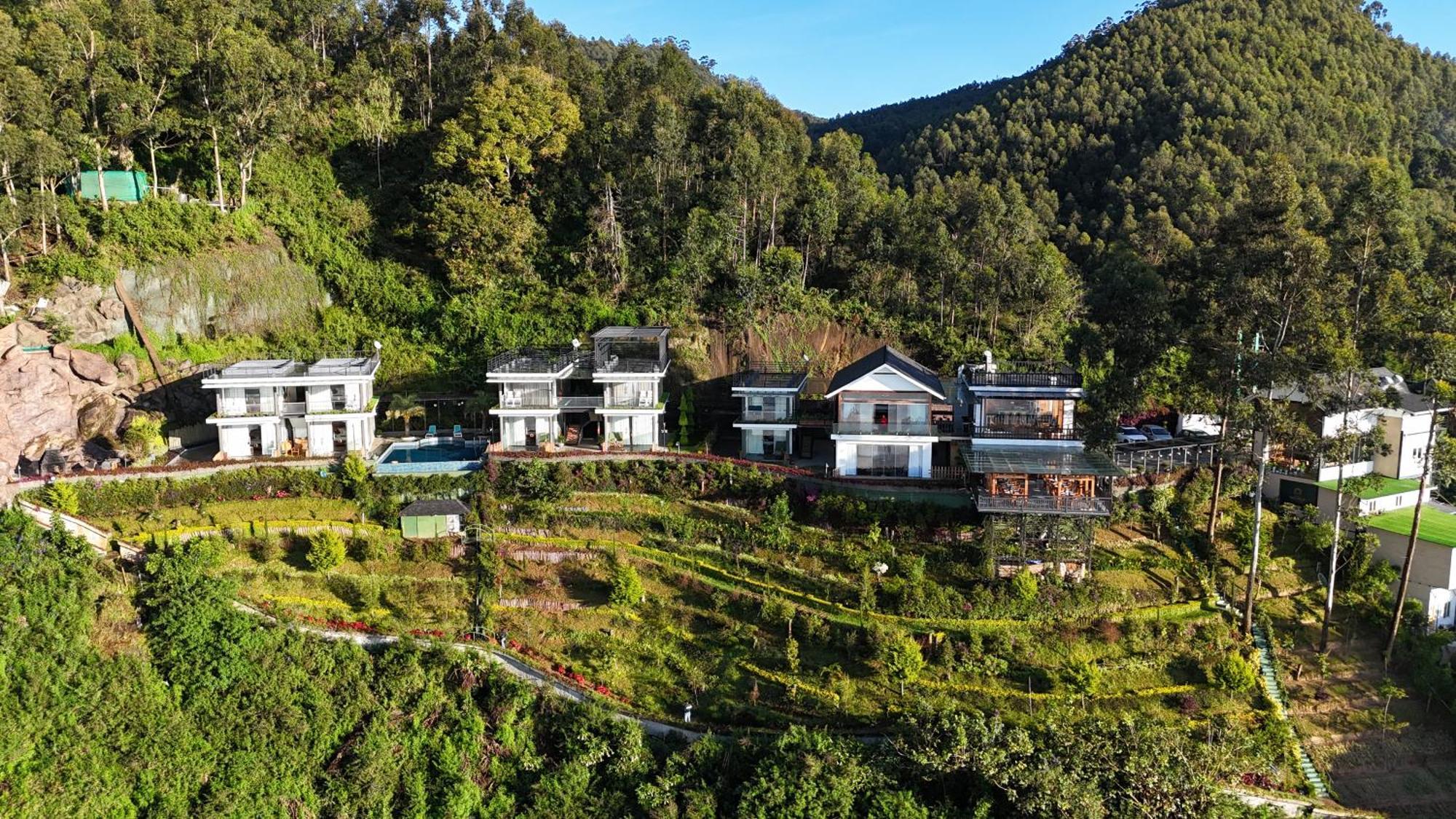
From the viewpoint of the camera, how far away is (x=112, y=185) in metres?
37.4

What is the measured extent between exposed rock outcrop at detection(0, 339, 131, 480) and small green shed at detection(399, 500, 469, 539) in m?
13.9

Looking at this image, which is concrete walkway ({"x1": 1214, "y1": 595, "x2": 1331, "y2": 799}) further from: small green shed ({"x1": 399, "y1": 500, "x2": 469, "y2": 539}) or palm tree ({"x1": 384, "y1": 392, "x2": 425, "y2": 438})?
palm tree ({"x1": 384, "y1": 392, "x2": 425, "y2": 438})

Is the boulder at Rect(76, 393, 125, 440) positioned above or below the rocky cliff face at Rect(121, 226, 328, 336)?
below

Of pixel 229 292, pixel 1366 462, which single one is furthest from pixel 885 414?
pixel 229 292

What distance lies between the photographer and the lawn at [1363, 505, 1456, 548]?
26266 mm

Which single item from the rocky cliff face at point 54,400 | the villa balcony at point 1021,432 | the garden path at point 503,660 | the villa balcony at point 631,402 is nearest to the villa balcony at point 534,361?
the villa balcony at point 631,402

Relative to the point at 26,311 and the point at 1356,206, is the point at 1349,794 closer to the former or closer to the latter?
the point at 1356,206

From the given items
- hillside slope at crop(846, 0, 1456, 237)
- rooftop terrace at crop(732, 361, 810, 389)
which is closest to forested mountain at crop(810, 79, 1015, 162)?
hillside slope at crop(846, 0, 1456, 237)

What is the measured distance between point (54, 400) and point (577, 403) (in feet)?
64.0

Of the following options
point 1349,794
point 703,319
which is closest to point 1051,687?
point 1349,794

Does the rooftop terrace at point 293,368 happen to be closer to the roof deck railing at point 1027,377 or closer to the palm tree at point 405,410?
the palm tree at point 405,410

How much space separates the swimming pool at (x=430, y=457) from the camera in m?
29.9

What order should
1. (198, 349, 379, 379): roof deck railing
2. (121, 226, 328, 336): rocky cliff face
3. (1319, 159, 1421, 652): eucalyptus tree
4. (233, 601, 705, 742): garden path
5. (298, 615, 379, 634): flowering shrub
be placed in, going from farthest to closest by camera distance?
(121, 226, 328, 336): rocky cliff face
(198, 349, 379, 379): roof deck railing
(1319, 159, 1421, 652): eucalyptus tree
(298, 615, 379, 634): flowering shrub
(233, 601, 705, 742): garden path

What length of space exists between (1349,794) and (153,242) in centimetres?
4693
